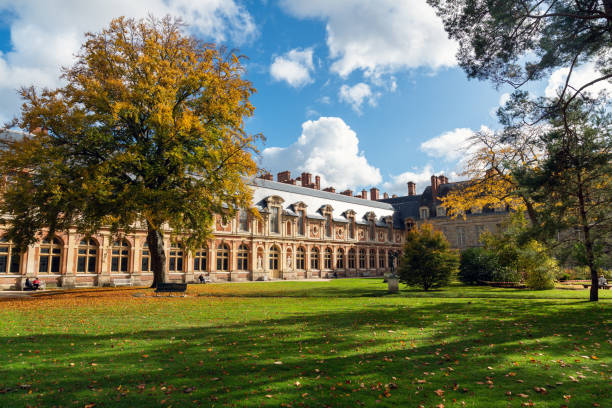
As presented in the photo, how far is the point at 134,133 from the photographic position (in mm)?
18344

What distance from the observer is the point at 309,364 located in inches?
225

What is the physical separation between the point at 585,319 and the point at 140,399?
35.2ft

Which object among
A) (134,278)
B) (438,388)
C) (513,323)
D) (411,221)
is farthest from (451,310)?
(411,221)

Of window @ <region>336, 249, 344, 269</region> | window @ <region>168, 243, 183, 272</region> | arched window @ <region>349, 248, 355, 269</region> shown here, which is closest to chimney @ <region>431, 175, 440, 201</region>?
arched window @ <region>349, 248, 355, 269</region>

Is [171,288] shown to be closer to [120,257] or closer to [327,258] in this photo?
[120,257]

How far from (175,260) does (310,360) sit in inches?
1177

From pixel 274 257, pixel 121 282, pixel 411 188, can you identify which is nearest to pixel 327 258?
pixel 274 257

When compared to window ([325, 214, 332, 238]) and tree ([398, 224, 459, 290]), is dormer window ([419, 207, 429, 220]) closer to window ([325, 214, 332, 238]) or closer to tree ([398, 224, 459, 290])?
window ([325, 214, 332, 238])

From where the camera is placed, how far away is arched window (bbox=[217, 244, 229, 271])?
36000 mm

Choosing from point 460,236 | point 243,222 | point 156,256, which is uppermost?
point 243,222

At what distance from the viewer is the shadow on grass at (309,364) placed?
4477 millimetres

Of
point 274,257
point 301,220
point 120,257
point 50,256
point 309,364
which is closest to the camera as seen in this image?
point 309,364

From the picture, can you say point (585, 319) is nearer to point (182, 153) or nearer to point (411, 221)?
point (182, 153)

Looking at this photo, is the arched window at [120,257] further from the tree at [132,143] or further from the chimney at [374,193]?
the chimney at [374,193]
